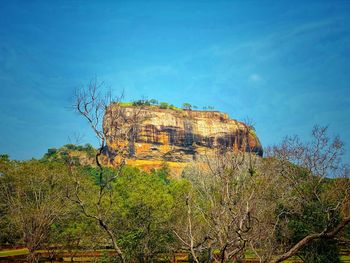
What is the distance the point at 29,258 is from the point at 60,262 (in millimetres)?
11488

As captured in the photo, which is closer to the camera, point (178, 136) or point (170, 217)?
point (170, 217)

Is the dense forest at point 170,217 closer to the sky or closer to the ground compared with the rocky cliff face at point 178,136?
closer to the ground

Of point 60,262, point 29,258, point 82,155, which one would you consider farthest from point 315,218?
point 82,155

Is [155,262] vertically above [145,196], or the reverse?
[145,196]

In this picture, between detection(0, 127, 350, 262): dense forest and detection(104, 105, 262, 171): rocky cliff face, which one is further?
detection(104, 105, 262, 171): rocky cliff face

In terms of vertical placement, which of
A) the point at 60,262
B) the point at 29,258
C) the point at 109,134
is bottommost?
the point at 60,262

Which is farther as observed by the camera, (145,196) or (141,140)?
(141,140)

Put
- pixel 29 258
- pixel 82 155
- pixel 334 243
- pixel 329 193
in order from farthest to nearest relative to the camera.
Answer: pixel 82 155 < pixel 329 193 < pixel 334 243 < pixel 29 258

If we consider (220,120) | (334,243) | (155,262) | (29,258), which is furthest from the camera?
(220,120)

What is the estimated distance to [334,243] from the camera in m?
17.3

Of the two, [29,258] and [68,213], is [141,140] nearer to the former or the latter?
[68,213]

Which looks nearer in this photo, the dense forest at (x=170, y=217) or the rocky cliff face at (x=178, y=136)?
the dense forest at (x=170, y=217)

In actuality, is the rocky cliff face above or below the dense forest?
above

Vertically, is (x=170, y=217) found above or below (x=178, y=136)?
below
